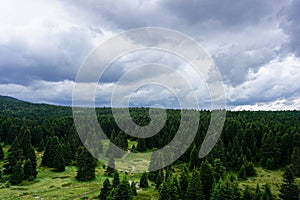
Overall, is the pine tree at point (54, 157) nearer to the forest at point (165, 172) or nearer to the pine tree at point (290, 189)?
the forest at point (165, 172)

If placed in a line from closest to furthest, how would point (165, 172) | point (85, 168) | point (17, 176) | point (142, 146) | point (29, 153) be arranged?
point (17, 176)
point (85, 168)
point (165, 172)
point (29, 153)
point (142, 146)

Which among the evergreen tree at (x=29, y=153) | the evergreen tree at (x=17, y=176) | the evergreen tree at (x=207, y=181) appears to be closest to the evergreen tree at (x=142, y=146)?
the evergreen tree at (x=29, y=153)

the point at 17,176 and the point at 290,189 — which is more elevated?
the point at 290,189

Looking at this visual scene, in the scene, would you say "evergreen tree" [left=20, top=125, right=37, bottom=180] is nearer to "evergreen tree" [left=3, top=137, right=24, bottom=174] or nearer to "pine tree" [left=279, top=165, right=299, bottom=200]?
"evergreen tree" [left=3, top=137, right=24, bottom=174]

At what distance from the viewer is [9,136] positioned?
133000 millimetres

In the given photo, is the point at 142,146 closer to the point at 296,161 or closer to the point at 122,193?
the point at 296,161

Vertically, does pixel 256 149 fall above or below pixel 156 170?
above

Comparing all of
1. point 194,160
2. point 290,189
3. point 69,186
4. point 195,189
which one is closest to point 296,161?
point 290,189

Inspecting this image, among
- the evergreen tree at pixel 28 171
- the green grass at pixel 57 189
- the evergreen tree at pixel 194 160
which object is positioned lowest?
the green grass at pixel 57 189

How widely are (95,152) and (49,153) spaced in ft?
67.9

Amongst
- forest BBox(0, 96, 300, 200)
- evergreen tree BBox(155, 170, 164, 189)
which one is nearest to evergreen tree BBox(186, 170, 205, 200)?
forest BBox(0, 96, 300, 200)


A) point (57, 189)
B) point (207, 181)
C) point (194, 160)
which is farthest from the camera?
point (194, 160)

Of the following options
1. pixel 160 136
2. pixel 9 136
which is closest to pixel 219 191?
pixel 160 136

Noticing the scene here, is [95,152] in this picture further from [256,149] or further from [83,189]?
[256,149]
